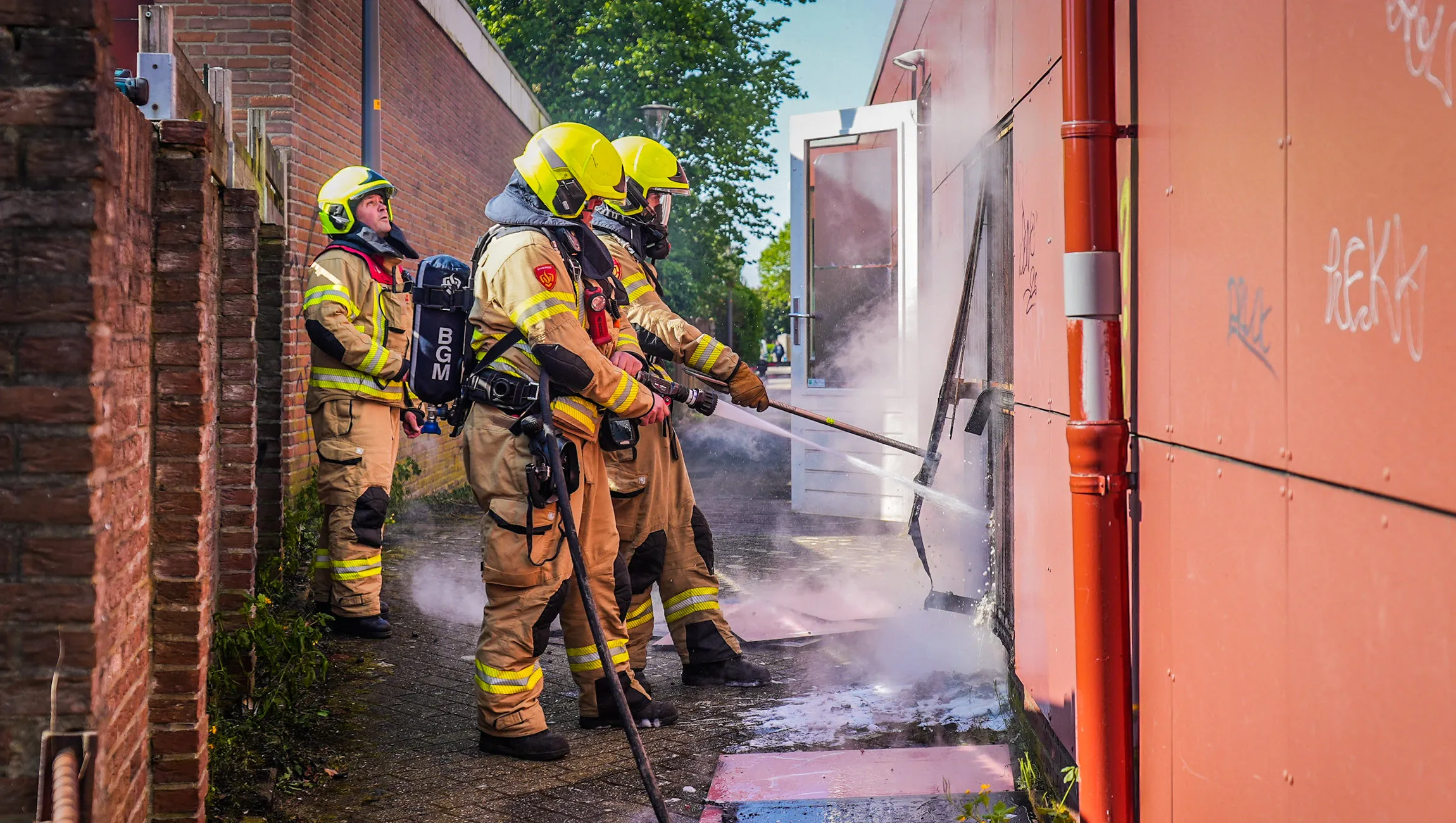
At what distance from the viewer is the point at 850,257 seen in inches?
384

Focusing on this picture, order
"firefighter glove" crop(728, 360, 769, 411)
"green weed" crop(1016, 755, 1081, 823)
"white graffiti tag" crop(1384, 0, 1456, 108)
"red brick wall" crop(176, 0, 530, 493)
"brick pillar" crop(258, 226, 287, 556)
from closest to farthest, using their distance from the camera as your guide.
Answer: "white graffiti tag" crop(1384, 0, 1456, 108) → "green weed" crop(1016, 755, 1081, 823) → "firefighter glove" crop(728, 360, 769, 411) → "brick pillar" crop(258, 226, 287, 556) → "red brick wall" crop(176, 0, 530, 493)

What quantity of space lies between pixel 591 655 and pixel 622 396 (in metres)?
1.02

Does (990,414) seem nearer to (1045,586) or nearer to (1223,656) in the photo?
(1045,586)

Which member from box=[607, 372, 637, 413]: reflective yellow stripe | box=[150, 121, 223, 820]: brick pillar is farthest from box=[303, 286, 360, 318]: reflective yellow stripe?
Answer: box=[150, 121, 223, 820]: brick pillar

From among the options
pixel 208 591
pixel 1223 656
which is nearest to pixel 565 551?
pixel 208 591

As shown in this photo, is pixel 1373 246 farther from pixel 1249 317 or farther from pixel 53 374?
pixel 53 374

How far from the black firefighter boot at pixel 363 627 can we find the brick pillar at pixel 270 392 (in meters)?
0.61

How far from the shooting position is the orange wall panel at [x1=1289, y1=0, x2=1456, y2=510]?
1.41 meters

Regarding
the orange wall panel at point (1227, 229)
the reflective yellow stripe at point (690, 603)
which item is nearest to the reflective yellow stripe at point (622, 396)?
the reflective yellow stripe at point (690, 603)

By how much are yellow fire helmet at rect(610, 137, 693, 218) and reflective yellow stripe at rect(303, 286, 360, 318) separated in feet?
5.34

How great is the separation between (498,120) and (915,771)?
13.0 m

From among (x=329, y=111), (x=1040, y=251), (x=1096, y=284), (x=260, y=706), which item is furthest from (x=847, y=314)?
(x=1096, y=284)

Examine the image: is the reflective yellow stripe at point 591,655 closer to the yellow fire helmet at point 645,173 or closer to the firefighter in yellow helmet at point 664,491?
the firefighter in yellow helmet at point 664,491

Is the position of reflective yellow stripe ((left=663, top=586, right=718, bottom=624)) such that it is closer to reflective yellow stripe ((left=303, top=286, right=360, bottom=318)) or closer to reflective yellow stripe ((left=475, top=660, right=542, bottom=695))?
reflective yellow stripe ((left=475, top=660, right=542, bottom=695))
